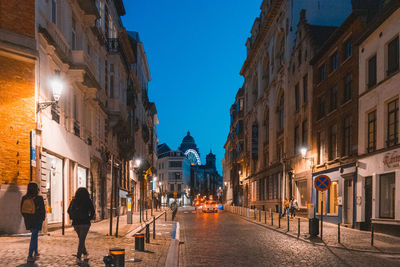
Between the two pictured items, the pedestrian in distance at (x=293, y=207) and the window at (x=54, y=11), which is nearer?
the window at (x=54, y=11)

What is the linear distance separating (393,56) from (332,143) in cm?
970

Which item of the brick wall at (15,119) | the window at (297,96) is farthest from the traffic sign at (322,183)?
the window at (297,96)

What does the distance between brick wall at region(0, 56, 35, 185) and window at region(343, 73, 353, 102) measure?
58.0ft

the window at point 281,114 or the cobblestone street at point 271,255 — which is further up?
the window at point 281,114

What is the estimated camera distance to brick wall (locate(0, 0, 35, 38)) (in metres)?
16.3

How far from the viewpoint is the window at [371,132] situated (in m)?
22.4

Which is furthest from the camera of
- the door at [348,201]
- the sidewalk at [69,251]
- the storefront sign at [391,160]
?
the door at [348,201]

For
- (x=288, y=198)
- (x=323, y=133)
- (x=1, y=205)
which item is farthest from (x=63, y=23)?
(x=288, y=198)

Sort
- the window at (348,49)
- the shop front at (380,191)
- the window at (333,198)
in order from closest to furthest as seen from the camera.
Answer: the shop front at (380,191) < the window at (348,49) < the window at (333,198)

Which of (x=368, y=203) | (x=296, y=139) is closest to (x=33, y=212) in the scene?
(x=368, y=203)

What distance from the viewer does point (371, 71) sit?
75.4ft

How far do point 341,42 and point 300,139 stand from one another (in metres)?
11.2

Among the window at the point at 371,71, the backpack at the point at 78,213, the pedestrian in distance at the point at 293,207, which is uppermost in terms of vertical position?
the window at the point at 371,71

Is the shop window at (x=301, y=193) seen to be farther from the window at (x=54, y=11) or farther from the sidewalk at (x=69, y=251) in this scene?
the window at (x=54, y=11)
